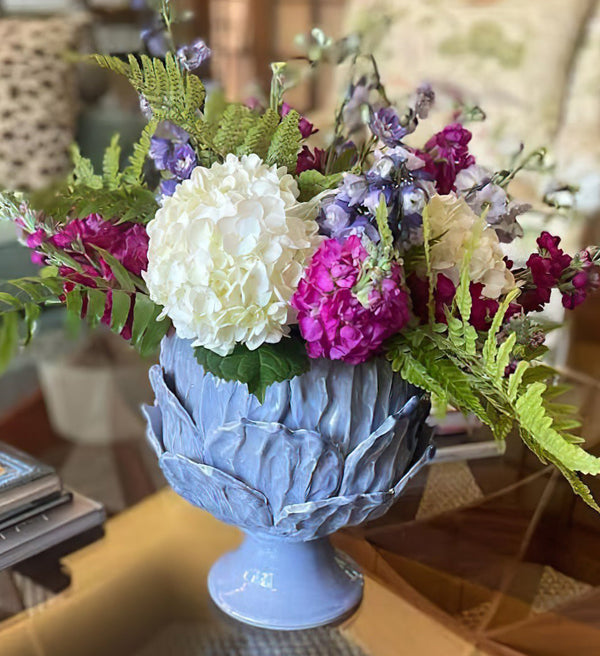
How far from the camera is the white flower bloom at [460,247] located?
1.65 ft

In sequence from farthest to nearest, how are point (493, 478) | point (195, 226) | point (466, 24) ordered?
point (466, 24) < point (493, 478) < point (195, 226)

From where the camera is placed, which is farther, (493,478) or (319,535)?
(493,478)

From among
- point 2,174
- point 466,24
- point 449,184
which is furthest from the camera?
point 2,174

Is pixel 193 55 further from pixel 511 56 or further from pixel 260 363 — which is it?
pixel 511 56

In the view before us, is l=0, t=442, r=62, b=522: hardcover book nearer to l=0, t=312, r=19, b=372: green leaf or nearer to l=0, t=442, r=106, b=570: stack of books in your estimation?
l=0, t=442, r=106, b=570: stack of books

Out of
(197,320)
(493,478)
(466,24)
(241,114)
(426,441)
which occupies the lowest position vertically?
(493,478)

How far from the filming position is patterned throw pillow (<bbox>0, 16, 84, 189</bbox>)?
223cm

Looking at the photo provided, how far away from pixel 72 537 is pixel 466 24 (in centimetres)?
177

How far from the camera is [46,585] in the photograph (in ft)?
2.37

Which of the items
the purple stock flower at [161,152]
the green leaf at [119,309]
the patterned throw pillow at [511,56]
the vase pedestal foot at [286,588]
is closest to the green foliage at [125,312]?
the green leaf at [119,309]

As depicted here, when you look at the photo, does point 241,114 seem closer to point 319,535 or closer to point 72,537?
point 319,535

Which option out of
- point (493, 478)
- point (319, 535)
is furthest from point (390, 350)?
point (493, 478)

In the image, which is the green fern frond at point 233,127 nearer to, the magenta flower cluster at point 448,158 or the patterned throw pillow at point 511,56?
the magenta flower cluster at point 448,158

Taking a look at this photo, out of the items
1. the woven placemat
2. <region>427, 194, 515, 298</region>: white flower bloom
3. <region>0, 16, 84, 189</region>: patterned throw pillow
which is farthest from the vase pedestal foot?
<region>0, 16, 84, 189</region>: patterned throw pillow
